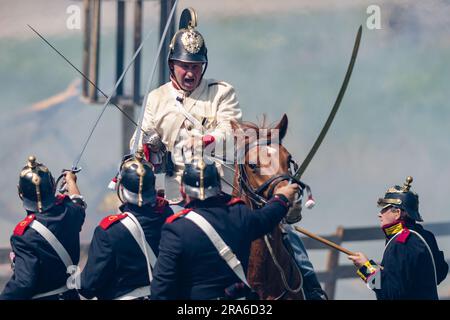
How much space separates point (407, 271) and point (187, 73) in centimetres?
288

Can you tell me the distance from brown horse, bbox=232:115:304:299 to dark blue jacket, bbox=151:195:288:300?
0.96 feet

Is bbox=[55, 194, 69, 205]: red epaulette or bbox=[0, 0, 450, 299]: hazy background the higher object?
bbox=[0, 0, 450, 299]: hazy background

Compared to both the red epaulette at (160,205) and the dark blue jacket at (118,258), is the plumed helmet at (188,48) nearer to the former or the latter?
the red epaulette at (160,205)

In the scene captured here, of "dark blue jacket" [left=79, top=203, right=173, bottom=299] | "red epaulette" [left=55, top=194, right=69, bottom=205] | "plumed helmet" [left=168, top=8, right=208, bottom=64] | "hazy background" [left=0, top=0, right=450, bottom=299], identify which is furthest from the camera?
"hazy background" [left=0, top=0, right=450, bottom=299]

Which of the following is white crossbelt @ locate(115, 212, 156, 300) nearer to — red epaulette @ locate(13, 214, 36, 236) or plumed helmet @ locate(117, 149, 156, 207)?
plumed helmet @ locate(117, 149, 156, 207)

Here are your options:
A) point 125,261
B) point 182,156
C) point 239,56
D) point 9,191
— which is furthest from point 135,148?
point 239,56

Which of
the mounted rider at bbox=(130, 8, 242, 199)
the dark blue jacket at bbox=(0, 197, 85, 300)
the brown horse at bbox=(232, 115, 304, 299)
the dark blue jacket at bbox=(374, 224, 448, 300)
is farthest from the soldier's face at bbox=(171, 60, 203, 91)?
the dark blue jacket at bbox=(374, 224, 448, 300)

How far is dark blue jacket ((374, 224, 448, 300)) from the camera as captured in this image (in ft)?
40.8

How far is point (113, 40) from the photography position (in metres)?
34.3

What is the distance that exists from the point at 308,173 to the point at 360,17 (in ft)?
12.4

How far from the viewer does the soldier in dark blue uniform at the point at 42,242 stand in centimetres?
1206

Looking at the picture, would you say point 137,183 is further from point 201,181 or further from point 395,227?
point 395,227
